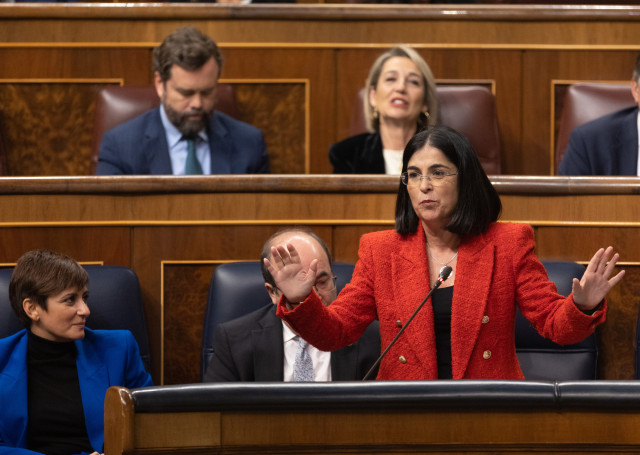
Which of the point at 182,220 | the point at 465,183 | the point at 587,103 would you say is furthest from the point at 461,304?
the point at 587,103

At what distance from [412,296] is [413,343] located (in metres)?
0.04

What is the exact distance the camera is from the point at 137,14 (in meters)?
1.63

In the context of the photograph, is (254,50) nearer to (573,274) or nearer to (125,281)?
(125,281)

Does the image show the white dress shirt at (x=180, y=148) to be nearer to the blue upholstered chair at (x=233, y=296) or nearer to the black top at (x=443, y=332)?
the blue upholstered chair at (x=233, y=296)

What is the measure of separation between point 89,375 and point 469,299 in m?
0.42

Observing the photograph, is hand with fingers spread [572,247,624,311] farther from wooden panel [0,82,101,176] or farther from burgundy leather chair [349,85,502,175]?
wooden panel [0,82,101,176]

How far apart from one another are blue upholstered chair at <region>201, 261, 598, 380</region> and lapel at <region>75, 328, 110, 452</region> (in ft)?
0.40

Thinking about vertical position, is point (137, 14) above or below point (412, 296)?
above

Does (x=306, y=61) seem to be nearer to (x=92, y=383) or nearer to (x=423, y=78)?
(x=423, y=78)

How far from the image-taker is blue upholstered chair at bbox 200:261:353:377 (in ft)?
3.52


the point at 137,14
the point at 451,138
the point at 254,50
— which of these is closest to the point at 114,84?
the point at 137,14

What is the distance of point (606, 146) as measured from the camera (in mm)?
1396

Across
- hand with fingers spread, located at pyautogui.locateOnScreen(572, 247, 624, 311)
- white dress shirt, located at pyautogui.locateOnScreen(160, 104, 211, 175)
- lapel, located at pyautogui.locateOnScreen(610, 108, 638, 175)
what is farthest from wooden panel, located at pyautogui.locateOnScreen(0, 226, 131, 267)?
lapel, located at pyautogui.locateOnScreen(610, 108, 638, 175)

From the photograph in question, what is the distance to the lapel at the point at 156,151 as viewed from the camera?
56.7 inches
